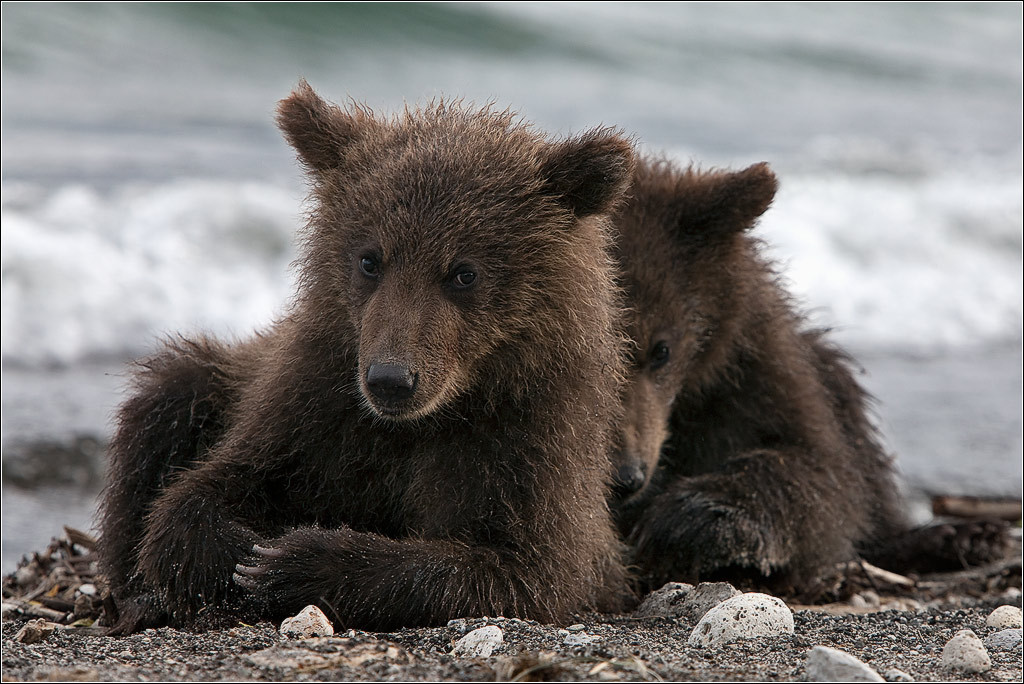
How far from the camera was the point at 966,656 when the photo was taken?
13.6 ft

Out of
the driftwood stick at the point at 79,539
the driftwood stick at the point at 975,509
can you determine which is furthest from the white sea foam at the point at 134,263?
the driftwood stick at the point at 975,509

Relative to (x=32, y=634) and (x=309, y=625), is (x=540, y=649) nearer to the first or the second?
(x=309, y=625)

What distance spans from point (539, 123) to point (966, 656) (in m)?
8.70

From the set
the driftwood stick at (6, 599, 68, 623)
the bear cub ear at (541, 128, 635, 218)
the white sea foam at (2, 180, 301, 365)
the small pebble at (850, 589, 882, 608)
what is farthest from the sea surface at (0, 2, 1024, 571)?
the bear cub ear at (541, 128, 635, 218)

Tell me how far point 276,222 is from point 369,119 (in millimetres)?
11109

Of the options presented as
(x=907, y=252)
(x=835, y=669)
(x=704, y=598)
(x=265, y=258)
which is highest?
(x=907, y=252)

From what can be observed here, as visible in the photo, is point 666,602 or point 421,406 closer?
point 421,406

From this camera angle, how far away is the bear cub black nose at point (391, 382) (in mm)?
4688

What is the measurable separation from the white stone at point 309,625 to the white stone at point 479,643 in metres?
0.48

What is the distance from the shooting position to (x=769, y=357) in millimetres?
7320

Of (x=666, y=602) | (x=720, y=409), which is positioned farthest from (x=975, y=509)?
(x=666, y=602)

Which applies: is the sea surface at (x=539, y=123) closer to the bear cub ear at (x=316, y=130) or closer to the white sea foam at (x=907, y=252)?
the white sea foam at (x=907, y=252)

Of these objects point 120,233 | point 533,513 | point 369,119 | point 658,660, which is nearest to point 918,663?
point 658,660

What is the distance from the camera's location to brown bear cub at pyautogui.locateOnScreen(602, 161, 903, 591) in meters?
6.68
